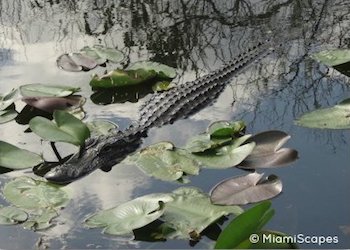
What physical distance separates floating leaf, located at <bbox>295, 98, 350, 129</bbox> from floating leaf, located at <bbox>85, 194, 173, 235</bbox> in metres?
0.76

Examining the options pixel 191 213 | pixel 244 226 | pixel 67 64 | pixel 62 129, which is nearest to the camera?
pixel 244 226

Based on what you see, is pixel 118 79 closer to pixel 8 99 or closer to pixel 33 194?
pixel 8 99

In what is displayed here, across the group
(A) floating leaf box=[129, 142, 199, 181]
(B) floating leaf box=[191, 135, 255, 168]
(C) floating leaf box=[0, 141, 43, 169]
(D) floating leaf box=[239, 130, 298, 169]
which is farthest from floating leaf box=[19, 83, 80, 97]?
(D) floating leaf box=[239, 130, 298, 169]

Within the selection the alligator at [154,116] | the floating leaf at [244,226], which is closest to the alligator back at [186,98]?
the alligator at [154,116]

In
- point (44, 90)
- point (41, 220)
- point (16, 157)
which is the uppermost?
point (44, 90)

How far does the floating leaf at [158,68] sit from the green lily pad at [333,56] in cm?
70

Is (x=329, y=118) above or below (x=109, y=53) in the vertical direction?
below

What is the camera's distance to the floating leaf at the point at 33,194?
2297mm

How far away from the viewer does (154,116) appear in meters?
2.88

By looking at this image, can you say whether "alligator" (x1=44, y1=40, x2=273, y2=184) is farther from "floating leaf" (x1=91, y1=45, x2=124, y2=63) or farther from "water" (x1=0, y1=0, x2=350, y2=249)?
"floating leaf" (x1=91, y1=45, x2=124, y2=63)

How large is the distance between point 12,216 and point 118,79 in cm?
108

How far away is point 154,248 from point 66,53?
1704 mm

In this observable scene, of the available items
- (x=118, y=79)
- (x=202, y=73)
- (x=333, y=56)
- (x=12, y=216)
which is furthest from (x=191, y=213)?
(x=333, y=56)

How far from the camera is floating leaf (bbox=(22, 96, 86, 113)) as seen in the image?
2924mm
